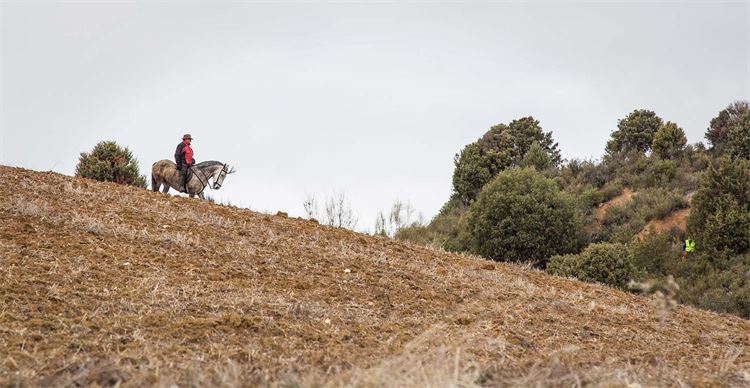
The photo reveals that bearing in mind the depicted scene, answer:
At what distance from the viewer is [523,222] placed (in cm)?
3164

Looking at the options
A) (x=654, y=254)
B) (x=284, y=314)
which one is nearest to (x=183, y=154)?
(x=284, y=314)

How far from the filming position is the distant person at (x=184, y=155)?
1842 cm

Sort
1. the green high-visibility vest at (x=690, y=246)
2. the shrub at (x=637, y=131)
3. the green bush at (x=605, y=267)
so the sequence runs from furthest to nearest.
Result: the shrub at (x=637, y=131), the green high-visibility vest at (x=690, y=246), the green bush at (x=605, y=267)

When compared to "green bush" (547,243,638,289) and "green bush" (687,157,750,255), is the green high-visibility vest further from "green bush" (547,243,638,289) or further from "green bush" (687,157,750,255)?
Answer: "green bush" (547,243,638,289)

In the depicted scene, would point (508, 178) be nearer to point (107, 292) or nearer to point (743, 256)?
point (743, 256)

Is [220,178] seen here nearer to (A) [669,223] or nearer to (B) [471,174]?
(A) [669,223]

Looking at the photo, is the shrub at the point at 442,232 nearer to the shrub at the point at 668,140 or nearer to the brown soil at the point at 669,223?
the brown soil at the point at 669,223

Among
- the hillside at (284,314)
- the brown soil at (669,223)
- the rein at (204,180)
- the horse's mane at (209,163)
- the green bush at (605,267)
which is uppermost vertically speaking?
the brown soil at (669,223)

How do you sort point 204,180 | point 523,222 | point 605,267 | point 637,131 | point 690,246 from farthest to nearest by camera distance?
1. point 637,131
2. point 523,222
3. point 690,246
4. point 605,267
5. point 204,180

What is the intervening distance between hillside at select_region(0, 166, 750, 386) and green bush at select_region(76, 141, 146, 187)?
1379cm

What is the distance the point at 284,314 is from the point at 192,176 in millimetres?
12762

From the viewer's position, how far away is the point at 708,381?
511cm

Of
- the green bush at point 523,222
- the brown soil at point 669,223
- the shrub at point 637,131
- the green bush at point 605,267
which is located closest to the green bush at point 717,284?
the green bush at point 605,267

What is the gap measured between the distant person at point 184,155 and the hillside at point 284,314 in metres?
4.78
